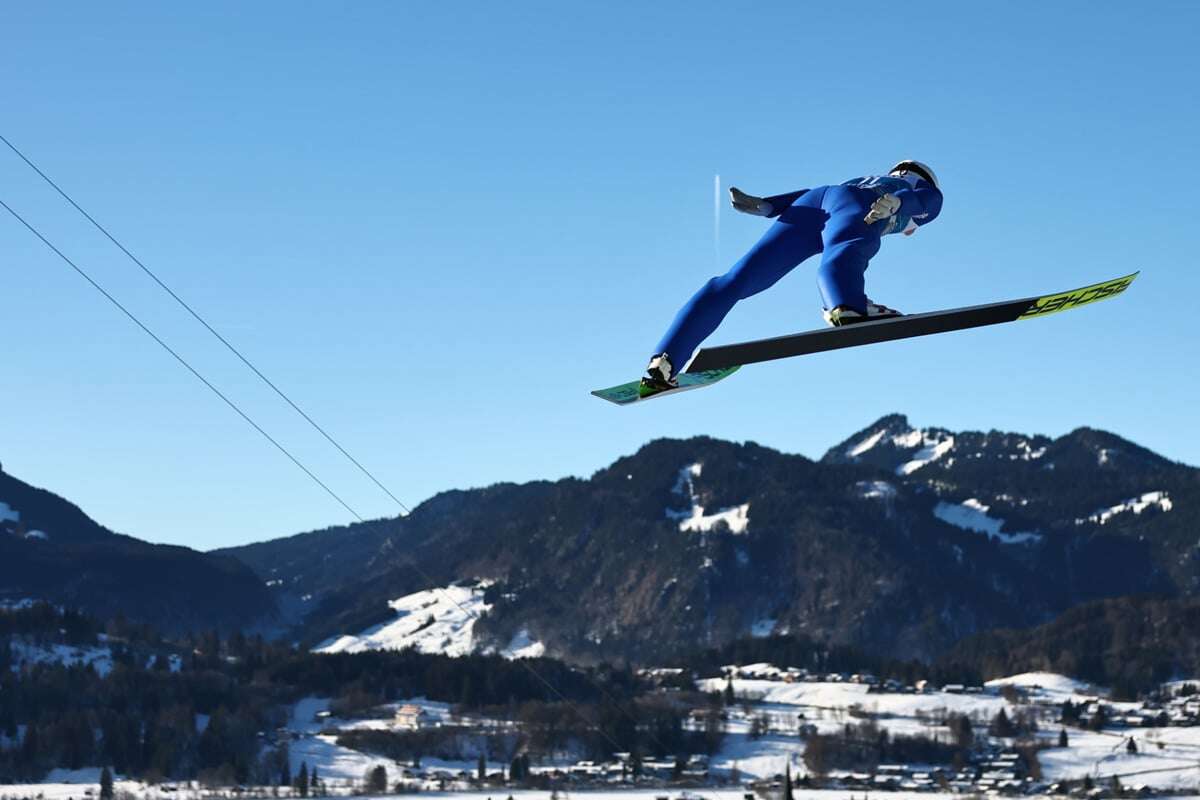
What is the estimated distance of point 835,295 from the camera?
1588cm

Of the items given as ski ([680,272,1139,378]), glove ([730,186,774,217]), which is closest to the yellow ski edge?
ski ([680,272,1139,378])

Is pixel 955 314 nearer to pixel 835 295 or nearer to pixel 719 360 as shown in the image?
pixel 835 295

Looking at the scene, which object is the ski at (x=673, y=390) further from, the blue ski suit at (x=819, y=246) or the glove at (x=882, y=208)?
the glove at (x=882, y=208)

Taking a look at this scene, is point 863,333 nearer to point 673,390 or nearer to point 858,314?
point 858,314

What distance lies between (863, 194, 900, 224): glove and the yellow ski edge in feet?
5.23

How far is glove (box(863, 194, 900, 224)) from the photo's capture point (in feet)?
53.1

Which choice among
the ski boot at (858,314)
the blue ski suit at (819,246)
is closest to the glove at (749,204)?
the blue ski suit at (819,246)

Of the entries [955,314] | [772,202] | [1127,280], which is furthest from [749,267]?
[1127,280]

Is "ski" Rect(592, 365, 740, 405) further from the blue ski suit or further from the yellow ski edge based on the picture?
the yellow ski edge

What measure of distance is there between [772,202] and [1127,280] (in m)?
3.48

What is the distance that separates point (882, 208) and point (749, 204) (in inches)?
50.9

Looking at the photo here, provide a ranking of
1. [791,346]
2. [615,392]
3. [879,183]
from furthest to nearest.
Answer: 1. [615,392]
2. [879,183]
3. [791,346]

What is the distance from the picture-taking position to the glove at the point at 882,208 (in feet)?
53.1

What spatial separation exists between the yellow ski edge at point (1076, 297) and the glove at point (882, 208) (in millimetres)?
1593
